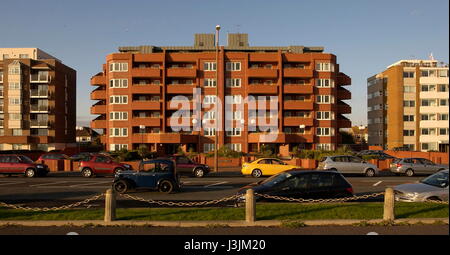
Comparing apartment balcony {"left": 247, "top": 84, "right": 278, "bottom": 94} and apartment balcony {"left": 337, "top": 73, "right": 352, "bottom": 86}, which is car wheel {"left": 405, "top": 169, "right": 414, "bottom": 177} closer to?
apartment balcony {"left": 247, "top": 84, "right": 278, "bottom": 94}

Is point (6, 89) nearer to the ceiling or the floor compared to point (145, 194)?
nearer to the ceiling

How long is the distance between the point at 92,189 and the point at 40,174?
388 inches

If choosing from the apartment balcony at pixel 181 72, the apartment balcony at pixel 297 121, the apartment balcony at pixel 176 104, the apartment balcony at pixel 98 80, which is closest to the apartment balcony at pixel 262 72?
the apartment balcony at pixel 297 121

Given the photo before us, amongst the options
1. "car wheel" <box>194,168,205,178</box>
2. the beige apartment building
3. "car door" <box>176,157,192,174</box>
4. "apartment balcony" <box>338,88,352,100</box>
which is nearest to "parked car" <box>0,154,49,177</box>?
"car door" <box>176,157,192,174</box>

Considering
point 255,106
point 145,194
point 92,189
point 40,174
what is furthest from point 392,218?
point 255,106

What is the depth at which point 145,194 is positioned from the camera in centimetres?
1688

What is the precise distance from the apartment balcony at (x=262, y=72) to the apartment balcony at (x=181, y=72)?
848cm

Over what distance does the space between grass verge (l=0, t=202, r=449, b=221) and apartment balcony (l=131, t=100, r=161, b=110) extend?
4647cm

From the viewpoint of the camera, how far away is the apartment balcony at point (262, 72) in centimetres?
5906

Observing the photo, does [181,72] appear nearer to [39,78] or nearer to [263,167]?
[39,78]

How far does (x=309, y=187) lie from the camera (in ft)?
40.5

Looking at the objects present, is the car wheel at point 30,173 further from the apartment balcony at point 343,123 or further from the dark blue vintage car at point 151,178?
the apartment balcony at point 343,123

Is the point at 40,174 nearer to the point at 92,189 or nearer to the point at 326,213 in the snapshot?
the point at 92,189

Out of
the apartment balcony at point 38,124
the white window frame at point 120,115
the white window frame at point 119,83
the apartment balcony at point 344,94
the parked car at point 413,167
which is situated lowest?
the parked car at point 413,167
